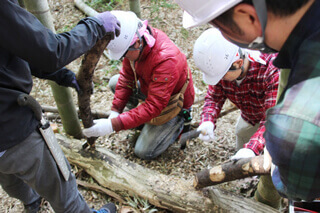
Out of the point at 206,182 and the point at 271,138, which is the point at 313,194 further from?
the point at 206,182

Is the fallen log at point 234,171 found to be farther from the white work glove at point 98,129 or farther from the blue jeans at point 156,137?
the white work glove at point 98,129

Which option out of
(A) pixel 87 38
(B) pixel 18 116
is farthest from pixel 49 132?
(A) pixel 87 38

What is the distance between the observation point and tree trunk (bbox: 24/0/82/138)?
2150mm

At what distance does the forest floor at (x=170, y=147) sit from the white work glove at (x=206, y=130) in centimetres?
59

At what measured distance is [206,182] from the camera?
83.0 inches

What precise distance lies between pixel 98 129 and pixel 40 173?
0.88 metres

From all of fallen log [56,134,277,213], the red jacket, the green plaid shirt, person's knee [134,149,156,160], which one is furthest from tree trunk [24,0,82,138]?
the green plaid shirt

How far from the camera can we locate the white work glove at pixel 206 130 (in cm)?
270

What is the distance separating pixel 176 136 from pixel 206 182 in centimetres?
132

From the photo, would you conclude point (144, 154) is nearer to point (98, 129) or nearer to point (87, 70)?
point (98, 129)

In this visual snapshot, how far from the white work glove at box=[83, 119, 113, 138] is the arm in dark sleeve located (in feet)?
3.45

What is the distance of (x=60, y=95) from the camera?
271 centimetres

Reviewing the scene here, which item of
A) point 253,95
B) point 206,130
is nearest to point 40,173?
point 206,130

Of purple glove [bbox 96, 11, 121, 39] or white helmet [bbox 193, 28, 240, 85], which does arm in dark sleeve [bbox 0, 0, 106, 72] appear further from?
white helmet [bbox 193, 28, 240, 85]
